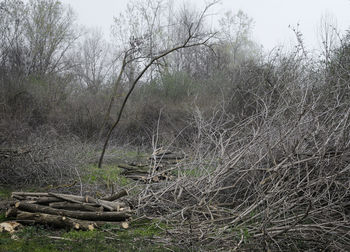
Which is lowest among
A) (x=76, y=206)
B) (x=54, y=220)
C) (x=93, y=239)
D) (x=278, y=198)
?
(x=93, y=239)

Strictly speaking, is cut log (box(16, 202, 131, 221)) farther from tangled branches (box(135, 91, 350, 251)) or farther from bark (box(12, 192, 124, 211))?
tangled branches (box(135, 91, 350, 251))

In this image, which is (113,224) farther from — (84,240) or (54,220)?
(54,220)

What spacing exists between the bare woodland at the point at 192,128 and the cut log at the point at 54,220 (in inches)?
2.5

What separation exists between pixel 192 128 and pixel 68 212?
10.7 meters

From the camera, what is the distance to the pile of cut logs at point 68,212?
4285 mm

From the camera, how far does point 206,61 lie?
76.4ft

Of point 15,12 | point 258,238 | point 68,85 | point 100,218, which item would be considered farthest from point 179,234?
point 15,12

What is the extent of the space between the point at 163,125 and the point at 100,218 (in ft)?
40.1

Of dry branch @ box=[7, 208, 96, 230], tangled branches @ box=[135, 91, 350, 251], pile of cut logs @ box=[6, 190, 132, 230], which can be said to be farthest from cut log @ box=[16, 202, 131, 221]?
tangled branches @ box=[135, 91, 350, 251]

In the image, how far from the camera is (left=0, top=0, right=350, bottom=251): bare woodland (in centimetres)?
396

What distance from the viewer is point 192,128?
14.9 meters

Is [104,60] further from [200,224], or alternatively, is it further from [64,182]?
[200,224]

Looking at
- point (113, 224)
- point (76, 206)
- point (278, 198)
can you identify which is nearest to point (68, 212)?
point (76, 206)

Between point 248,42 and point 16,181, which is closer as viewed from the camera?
point 16,181
